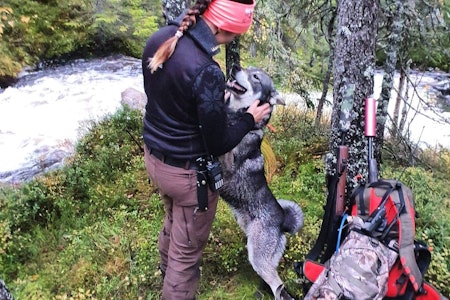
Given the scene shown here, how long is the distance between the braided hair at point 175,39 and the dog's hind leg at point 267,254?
5.89 ft

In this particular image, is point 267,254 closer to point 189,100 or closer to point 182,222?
point 182,222

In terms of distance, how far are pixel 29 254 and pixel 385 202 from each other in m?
3.70

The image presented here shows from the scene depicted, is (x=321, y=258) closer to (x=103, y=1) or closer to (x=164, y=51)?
(x=164, y=51)

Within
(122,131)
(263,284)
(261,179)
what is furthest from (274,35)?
(263,284)

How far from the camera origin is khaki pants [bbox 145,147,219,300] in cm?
268

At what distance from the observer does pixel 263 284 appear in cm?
367

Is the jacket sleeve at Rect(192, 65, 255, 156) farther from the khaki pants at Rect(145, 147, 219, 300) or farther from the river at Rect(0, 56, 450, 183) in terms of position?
the river at Rect(0, 56, 450, 183)

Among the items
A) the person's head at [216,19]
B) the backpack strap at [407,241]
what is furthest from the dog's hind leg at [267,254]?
the person's head at [216,19]

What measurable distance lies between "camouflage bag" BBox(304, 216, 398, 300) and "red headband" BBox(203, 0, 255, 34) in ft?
4.46

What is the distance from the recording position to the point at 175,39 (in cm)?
223

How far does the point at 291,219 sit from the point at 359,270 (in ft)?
4.77

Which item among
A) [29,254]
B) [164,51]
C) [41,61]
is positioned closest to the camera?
[164,51]

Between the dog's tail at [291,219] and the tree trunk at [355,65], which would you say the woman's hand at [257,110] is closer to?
the tree trunk at [355,65]

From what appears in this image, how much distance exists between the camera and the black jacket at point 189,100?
222cm
